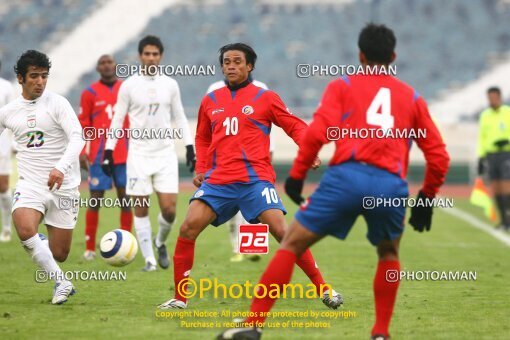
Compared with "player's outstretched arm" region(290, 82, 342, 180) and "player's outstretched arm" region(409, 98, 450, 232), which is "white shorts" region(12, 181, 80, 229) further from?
"player's outstretched arm" region(409, 98, 450, 232)

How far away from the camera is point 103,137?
41.2 feet

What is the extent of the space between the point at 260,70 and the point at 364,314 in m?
25.6

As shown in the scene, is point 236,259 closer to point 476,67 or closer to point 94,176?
point 94,176

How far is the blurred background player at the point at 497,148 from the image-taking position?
56.1ft

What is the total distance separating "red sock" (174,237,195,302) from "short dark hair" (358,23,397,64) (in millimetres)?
2492

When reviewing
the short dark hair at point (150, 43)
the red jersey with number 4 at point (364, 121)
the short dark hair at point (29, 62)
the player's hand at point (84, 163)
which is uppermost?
the short dark hair at point (150, 43)

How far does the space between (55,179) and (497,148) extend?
11.2 meters

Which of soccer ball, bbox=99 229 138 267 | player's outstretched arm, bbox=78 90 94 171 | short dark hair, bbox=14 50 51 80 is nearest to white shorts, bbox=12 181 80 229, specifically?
soccer ball, bbox=99 229 138 267

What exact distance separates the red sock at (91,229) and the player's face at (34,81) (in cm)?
405

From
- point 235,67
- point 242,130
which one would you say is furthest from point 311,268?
point 235,67

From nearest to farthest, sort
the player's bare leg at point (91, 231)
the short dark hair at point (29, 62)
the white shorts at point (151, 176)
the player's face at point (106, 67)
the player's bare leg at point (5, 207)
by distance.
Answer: the short dark hair at point (29, 62) < the white shorts at point (151, 176) < the player's bare leg at point (91, 231) < the player's face at point (106, 67) < the player's bare leg at point (5, 207)

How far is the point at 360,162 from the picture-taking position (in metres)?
6.21

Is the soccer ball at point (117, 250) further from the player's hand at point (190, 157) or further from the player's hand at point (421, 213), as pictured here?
the player's hand at point (421, 213)

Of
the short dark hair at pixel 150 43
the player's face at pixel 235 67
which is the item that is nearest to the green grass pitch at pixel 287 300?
the player's face at pixel 235 67
